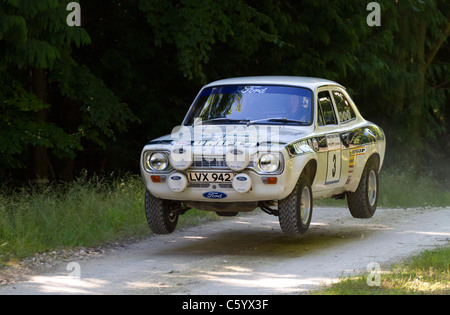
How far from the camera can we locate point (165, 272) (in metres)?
8.64

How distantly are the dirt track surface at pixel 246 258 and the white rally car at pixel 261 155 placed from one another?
47 centimetres

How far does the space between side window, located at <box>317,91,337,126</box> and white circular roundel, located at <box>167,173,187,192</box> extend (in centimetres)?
222

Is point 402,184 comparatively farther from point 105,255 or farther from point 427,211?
point 105,255

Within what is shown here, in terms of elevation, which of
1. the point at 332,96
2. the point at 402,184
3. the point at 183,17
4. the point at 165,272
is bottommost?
the point at 402,184

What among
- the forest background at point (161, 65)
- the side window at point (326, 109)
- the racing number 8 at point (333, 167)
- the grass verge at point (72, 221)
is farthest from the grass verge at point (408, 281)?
the forest background at point (161, 65)

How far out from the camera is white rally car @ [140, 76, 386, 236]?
9.21 meters

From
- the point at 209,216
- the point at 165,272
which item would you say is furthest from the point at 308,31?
the point at 165,272

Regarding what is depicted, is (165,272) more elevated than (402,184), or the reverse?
(165,272)

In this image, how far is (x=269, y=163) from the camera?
9.21 m

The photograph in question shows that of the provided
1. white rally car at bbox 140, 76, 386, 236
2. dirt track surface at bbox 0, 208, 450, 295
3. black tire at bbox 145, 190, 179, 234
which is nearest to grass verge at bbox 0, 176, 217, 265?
dirt track surface at bbox 0, 208, 450, 295

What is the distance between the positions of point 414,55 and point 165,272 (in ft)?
58.0

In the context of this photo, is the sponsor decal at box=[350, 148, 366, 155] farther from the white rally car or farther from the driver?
the driver

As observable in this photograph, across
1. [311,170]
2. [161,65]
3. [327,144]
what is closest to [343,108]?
[327,144]

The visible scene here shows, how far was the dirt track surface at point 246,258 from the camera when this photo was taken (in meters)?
7.91
